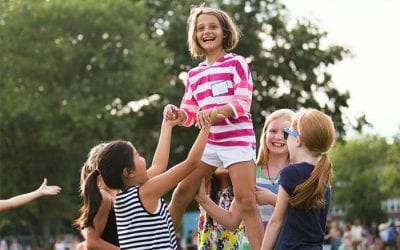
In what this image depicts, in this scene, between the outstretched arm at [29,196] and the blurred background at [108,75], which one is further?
the blurred background at [108,75]

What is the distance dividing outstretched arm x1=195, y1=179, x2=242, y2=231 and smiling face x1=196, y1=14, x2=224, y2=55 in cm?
100

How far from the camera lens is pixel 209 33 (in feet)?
24.5

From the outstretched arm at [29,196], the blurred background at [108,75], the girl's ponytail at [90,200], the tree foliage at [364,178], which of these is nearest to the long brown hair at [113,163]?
the girl's ponytail at [90,200]

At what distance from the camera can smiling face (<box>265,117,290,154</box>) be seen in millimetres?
7867

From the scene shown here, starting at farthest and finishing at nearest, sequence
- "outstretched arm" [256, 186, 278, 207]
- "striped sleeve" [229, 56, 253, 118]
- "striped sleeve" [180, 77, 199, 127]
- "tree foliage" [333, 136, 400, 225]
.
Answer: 1. "tree foliage" [333, 136, 400, 225]
2. "striped sleeve" [180, 77, 199, 127]
3. "outstretched arm" [256, 186, 278, 207]
4. "striped sleeve" [229, 56, 253, 118]

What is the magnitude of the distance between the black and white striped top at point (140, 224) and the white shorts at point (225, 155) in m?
0.89

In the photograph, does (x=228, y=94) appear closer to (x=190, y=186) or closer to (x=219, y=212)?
(x=190, y=186)

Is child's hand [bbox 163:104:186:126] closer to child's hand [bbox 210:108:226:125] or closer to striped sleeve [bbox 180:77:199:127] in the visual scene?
striped sleeve [bbox 180:77:199:127]

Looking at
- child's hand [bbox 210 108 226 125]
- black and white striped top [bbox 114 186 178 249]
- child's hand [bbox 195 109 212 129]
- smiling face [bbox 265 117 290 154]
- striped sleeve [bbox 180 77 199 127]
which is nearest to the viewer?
black and white striped top [bbox 114 186 178 249]

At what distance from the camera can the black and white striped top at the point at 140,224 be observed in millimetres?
6453

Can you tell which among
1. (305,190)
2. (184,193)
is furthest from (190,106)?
(305,190)

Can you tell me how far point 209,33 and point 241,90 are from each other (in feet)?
1.81

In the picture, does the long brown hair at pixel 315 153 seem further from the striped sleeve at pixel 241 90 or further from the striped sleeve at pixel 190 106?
the striped sleeve at pixel 190 106

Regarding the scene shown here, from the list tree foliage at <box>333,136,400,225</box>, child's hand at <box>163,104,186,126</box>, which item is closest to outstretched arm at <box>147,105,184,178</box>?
child's hand at <box>163,104,186,126</box>
